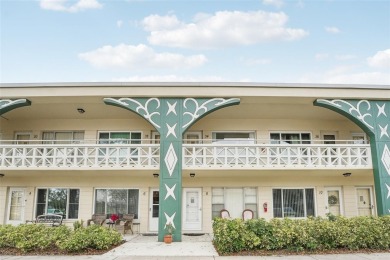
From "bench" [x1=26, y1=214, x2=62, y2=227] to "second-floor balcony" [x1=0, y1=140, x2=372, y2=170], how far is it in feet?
8.98

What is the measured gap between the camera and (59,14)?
43.1 ft

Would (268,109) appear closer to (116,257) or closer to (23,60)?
(116,257)

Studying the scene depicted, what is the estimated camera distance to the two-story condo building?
1316 centimetres

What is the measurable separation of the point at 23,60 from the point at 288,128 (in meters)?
12.9

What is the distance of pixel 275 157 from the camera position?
13.8 m

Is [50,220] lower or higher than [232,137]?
lower

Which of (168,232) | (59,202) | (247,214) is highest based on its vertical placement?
(59,202)

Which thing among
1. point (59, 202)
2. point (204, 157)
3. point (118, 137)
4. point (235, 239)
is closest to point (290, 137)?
point (204, 157)

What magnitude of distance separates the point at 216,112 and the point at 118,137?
5.49m

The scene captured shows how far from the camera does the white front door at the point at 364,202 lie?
1555 centimetres

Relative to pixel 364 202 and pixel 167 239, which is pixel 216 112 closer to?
pixel 167 239

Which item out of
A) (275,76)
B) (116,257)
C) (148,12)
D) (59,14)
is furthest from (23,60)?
(275,76)

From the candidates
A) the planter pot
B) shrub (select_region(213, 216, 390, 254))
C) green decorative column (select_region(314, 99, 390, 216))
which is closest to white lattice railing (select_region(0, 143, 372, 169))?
green decorative column (select_region(314, 99, 390, 216))

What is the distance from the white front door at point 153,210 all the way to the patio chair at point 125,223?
0.95 meters
